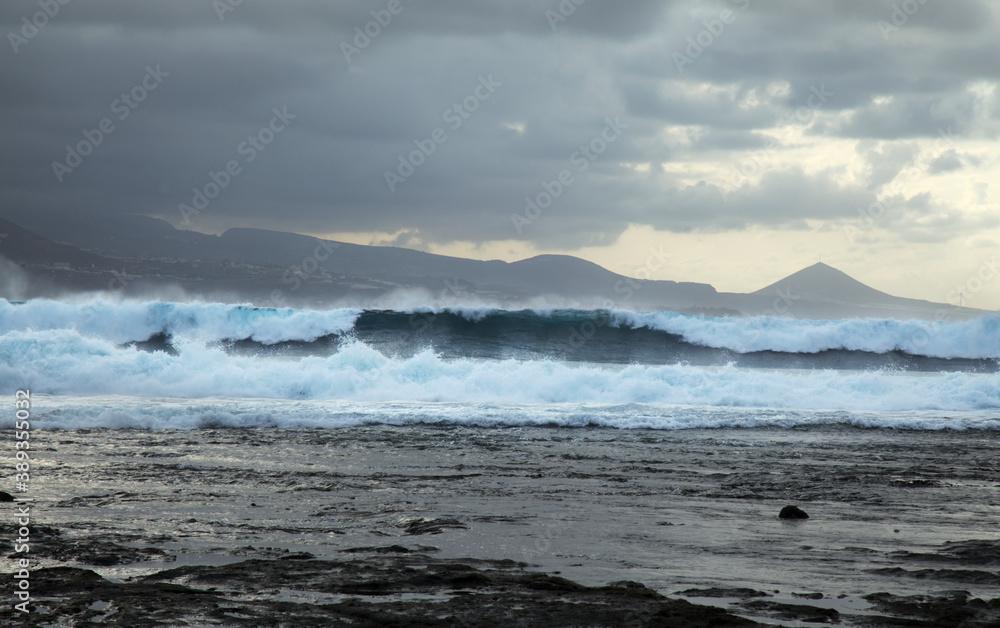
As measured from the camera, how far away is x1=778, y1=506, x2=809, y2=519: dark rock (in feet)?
17.7

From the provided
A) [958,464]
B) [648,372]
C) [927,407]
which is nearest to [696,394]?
[648,372]

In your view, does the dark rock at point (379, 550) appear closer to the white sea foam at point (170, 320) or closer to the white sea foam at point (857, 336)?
the white sea foam at point (170, 320)

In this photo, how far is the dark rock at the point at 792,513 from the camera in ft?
17.7

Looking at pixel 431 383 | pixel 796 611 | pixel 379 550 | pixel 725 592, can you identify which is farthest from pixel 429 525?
pixel 431 383

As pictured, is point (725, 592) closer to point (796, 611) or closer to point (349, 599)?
point (796, 611)

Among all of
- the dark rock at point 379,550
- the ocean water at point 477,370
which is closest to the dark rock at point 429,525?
the dark rock at point 379,550

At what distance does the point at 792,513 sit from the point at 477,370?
10911 mm

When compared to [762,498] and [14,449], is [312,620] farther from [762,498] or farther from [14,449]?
[14,449]

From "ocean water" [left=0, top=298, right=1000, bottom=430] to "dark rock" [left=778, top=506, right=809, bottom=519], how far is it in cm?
609

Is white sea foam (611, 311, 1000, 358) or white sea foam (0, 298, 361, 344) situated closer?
white sea foam (0, 298, 361, 344)

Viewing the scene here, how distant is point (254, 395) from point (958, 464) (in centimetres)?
1230

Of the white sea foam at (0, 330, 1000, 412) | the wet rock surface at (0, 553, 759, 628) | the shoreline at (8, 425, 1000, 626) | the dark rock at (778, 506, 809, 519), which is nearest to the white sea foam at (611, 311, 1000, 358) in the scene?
the white sea foam at (0, 330, 1000, 412)

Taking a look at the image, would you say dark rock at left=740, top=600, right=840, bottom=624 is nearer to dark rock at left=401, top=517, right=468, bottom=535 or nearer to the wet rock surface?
the wet rock surface

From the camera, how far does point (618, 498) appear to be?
241 inches
